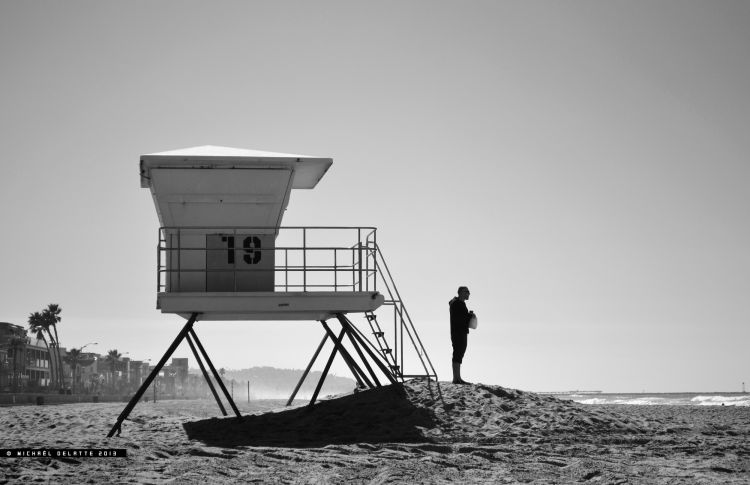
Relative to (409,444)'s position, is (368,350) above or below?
above

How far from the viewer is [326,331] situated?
21359 mm

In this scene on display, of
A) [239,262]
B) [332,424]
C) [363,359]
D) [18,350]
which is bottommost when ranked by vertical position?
[332,424]

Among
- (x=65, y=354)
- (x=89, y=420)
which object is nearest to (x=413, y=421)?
(x=89, y=420)

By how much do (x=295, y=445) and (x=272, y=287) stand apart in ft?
18.3

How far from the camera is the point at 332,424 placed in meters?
17.5

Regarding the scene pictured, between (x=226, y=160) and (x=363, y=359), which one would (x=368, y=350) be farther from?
(x=226, y=160)

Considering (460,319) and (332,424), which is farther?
(460,319)

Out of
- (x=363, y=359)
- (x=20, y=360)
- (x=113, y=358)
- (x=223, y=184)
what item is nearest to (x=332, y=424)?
(x=363, y=359)

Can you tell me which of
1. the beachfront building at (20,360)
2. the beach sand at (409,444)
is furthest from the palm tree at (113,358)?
the beach sand at (409,444)

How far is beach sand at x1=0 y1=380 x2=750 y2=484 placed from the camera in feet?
37.4

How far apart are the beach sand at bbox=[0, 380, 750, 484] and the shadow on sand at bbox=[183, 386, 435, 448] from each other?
37 millimetres

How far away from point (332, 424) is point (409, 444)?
10.2 ft

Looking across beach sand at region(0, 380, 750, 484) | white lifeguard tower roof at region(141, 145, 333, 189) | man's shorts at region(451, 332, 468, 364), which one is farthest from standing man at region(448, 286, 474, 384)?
white lifeguard tower roof at region(141, 145, 333, 189)

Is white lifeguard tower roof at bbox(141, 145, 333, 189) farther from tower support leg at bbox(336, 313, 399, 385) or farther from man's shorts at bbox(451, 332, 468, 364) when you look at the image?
man's shorts at bbox(451, 332, 468, 364)
